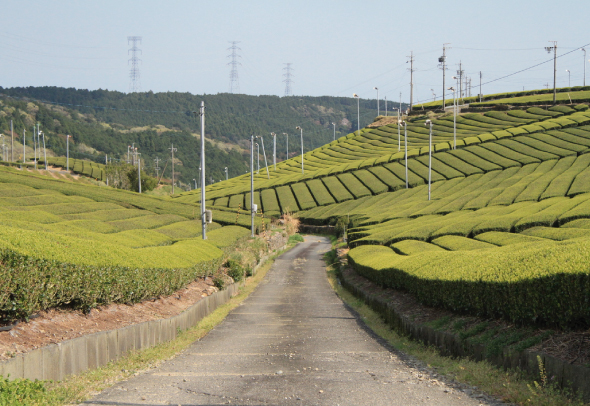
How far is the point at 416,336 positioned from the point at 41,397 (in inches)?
385

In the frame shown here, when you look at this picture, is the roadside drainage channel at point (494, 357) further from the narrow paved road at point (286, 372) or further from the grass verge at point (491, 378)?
the narrow paved road at point (286, 372)

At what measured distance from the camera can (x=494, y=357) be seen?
10219 mm

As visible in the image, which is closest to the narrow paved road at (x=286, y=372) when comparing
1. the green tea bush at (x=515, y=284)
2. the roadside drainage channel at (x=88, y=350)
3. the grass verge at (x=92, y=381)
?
the grass verge at (x=92, y=381)

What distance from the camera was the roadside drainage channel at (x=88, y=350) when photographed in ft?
27.0

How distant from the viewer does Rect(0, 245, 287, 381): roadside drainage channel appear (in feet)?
27.0

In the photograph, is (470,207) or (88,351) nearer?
(88,351)

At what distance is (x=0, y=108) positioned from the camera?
16212 cm

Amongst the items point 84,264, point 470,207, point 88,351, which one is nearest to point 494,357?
point 88,351

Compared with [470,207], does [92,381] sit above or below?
below

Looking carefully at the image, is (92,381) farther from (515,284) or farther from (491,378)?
(515,284)

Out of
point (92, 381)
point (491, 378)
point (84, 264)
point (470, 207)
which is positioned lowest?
point (92, 381)

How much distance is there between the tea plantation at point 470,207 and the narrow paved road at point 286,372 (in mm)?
2334

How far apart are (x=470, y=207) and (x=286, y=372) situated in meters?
40.9

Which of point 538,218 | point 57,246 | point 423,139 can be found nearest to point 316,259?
point 538,218
